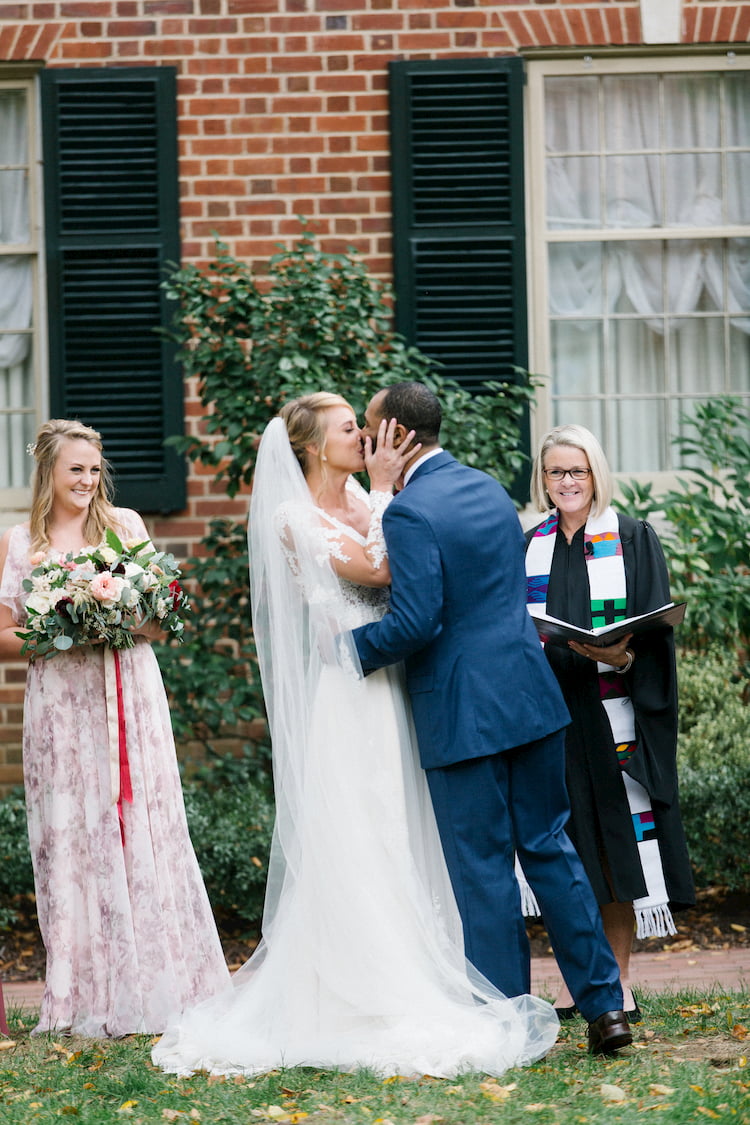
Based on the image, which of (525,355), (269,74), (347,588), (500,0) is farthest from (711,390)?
(347,588)

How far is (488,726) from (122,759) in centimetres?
140

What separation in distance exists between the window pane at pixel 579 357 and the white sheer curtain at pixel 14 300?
114 inches

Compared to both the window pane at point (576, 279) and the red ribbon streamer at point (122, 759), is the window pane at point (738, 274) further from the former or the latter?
the red ribbon streamer at point (122, 759)

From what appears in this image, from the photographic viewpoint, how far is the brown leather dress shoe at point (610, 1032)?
152 inches

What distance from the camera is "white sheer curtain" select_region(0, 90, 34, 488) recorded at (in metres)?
7.31

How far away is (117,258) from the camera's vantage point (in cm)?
710

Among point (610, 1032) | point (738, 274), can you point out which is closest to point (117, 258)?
point (738, 274)

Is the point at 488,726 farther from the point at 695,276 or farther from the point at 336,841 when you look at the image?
the point at 695,276

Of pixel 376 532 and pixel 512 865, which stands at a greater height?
pixel 376 532

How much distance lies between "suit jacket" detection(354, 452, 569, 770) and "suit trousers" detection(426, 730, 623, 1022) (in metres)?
0.10

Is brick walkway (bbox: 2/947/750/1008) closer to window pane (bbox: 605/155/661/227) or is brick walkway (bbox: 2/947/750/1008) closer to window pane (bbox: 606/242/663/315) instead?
window pane (bbox: 606/242/663/315)

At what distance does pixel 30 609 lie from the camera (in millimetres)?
4473

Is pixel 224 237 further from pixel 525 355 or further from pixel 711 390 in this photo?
pixel 711 390

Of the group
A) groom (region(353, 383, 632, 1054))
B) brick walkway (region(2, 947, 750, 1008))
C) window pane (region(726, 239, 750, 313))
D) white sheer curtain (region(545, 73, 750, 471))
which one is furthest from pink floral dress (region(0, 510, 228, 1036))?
→ window pane (region(726, 239, 750, 313))
